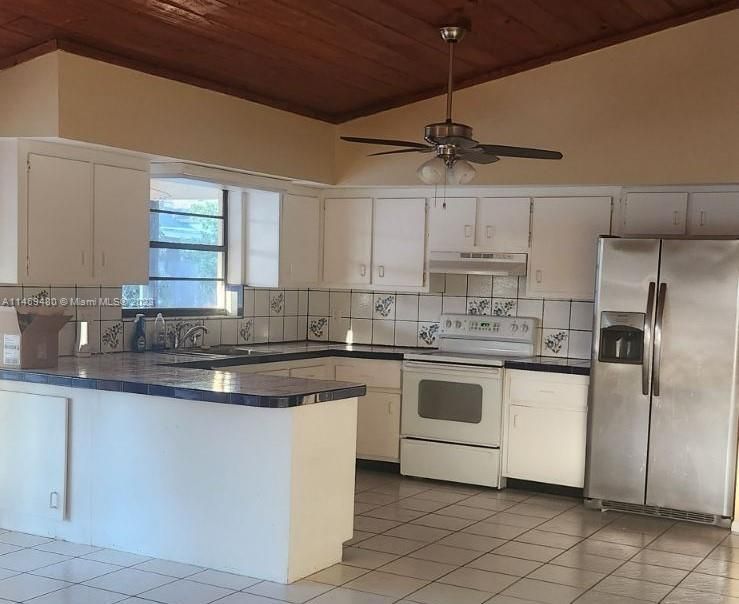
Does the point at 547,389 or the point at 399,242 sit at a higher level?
A: the point at 399,242

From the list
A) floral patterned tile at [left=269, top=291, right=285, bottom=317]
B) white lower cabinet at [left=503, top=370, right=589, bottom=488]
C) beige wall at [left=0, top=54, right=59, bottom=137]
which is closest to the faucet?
floral patterned tile at [left=269, top=291, right=285, bottom=317]

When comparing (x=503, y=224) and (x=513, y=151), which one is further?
(x=503, y=224)

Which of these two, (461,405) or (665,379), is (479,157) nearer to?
(665,379)

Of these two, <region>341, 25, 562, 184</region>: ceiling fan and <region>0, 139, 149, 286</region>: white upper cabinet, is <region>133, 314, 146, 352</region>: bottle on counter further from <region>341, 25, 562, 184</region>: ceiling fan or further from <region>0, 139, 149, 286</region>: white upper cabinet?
<region>341, 25, 562, 184</region>: ceiling fan

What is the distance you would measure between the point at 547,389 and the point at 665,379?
777 mm

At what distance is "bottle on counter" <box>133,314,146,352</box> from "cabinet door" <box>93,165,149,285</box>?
0.39 meters

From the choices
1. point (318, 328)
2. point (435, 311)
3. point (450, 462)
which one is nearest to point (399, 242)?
point (435, 311)

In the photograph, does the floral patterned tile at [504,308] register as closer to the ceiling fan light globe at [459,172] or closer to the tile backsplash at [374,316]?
the tile backsplash at [374,316]

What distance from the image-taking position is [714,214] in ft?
19.0

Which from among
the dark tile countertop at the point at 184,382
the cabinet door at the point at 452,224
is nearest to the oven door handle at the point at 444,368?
the cabinet door at the point at 452,224

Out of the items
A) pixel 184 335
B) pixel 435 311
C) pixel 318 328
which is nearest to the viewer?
pixel 184 335

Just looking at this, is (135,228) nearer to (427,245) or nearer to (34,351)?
(34,351)

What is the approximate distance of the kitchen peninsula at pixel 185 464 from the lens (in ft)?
13.5

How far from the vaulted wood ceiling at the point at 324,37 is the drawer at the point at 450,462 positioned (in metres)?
2.40
